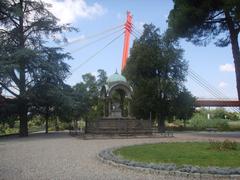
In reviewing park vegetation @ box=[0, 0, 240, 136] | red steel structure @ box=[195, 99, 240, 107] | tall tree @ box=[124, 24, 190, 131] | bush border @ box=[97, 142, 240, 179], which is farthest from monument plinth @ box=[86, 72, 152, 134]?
red steel structure @ box=[195, 99, 240, 107]

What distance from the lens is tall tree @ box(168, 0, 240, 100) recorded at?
30578 millimetres

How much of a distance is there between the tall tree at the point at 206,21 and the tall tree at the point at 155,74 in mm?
9848

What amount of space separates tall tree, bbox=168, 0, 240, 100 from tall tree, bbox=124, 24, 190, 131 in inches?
388

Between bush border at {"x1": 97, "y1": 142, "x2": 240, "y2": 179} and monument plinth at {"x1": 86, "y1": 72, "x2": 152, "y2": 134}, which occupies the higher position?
monument plinth at {"x1": 86, "y1": 72, "x2": 152, "y2": 134}

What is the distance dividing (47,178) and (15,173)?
4.71 ft

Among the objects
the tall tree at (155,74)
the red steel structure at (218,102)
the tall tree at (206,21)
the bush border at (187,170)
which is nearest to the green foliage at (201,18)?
the tall tree at (206,21)

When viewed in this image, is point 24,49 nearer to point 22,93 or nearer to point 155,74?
point 22,93

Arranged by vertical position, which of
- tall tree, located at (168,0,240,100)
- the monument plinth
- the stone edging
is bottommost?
the stone edging

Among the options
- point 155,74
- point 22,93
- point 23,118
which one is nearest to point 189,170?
point 22,93

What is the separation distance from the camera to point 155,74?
44844mm

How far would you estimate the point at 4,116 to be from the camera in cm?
3362

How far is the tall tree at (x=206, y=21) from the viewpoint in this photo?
100 feet

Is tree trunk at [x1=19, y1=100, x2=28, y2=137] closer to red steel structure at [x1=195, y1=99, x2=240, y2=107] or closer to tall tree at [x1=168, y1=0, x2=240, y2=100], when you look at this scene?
tall tree at [x1=168, y1=0, x2=240, y2=100]

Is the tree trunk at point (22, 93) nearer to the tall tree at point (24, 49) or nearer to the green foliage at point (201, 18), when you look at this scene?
the tall tree at point (24, 49)
